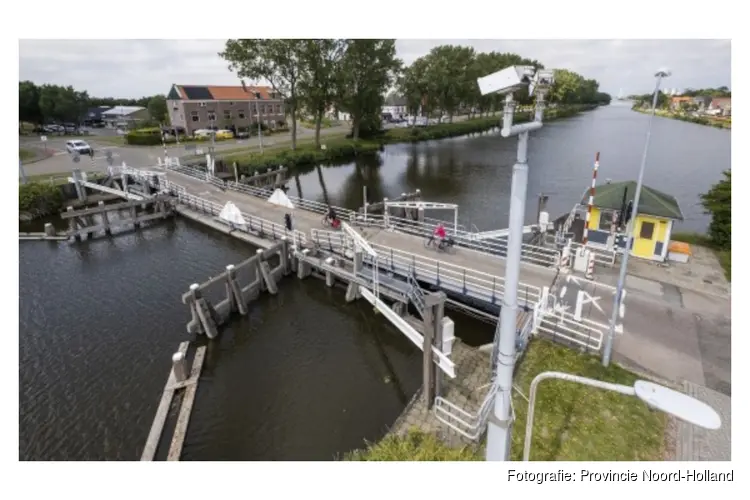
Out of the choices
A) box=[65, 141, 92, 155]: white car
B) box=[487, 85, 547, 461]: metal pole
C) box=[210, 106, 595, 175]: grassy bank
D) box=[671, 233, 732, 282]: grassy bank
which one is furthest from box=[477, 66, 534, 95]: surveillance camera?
box=[65, 141, 92, 155]: white car

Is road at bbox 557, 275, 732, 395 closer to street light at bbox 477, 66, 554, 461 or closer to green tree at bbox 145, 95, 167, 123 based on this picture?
street light at bbox 477, 66, 554, 461

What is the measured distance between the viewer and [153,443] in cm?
1150

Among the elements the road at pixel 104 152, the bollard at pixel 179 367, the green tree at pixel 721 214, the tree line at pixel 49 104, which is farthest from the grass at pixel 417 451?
the tree line at pixel 49 104

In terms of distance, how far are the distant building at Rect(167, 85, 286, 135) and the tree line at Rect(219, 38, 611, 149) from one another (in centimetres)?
1329

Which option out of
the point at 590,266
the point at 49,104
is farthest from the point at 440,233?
the point at 49,104

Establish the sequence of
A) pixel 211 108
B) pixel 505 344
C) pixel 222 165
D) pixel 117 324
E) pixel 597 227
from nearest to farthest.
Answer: pixel 505 344 < pixel 117 324 < pixel 597 227 < pixel 222 165 < pixel 211 108

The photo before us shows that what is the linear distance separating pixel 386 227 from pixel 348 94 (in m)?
39.6

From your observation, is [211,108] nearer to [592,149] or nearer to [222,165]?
[222,165]

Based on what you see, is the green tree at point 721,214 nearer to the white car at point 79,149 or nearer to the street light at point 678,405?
the street light at point 678,405

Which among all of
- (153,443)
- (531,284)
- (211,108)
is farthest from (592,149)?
(153,443)

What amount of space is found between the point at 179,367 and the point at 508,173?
128 ft

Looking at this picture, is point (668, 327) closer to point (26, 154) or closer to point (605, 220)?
point (605, 220)

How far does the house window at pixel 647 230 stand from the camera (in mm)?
17219

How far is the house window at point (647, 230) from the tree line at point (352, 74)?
15.2 meters
